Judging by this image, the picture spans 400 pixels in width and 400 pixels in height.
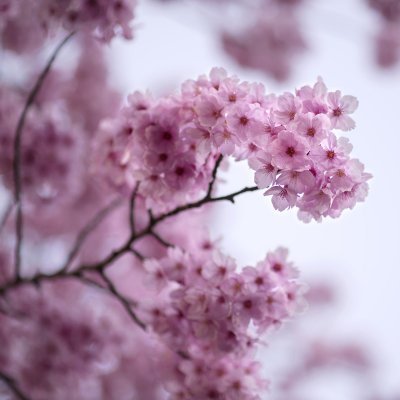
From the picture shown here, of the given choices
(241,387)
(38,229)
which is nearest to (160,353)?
(241,387)

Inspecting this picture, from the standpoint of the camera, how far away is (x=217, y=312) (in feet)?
7.51

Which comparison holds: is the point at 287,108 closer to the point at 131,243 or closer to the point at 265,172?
the point at 265,172

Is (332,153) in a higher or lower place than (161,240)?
lower

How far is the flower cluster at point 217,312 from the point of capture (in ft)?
7.54

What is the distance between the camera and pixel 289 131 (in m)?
1.88

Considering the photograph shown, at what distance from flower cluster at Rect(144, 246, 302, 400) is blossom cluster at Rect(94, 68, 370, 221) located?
350 mm

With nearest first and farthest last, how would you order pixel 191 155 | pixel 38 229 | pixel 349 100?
pixel 349 100
pixel 191 155
pixel 38 229

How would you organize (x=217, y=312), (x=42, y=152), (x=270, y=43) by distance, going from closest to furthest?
(x=217, y=312) < (x=42, y=152) < (x=270, y=43)

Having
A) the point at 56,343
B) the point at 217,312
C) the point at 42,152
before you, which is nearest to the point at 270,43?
the point at 42,152

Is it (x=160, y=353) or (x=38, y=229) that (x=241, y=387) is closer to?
(x=160, y=353)

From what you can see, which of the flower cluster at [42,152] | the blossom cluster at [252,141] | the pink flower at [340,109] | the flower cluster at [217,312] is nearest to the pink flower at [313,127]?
the blossom cluster at [252,141]

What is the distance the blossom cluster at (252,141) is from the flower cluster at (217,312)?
350 mm

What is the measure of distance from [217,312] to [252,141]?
2.46 ft

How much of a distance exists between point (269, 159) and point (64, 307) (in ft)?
7.04
